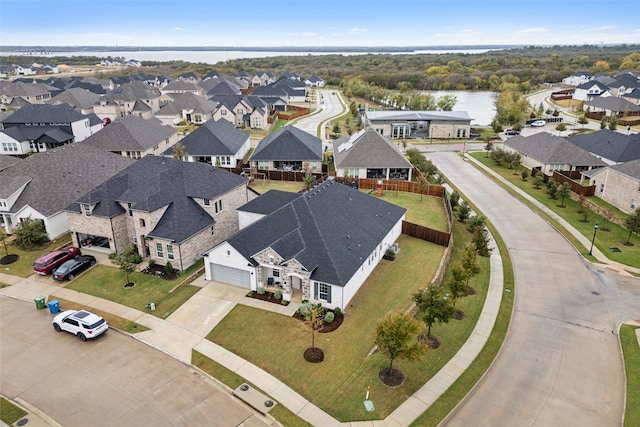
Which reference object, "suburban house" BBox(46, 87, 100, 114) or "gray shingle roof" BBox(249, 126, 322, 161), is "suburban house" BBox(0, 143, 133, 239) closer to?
"gray shingle roof" BBox(249, 126, 322, 161)

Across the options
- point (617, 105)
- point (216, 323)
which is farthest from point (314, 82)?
point (216, 323)

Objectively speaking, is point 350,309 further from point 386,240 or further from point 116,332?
point 116,332

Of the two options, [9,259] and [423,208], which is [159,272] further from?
[423,208]

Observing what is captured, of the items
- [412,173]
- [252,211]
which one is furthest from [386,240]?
[412,173]

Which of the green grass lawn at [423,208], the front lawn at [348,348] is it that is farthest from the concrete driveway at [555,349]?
the green grass lawn at [423,208]

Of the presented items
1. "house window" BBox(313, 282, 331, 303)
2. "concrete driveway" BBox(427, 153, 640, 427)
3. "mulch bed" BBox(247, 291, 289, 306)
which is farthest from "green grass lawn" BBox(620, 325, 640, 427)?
"mulch bed" BBox(247, 291, 289, 306)

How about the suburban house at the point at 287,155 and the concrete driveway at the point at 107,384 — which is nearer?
the concrete driveway at the point at 107,384

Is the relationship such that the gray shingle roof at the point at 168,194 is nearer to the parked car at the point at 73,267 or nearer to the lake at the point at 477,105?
the parked car at the point at 73,267
